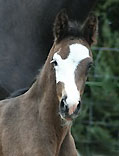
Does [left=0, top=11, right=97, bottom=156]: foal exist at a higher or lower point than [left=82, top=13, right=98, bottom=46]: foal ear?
lower

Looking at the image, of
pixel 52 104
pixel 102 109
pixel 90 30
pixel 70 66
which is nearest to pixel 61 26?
pixel 90 30

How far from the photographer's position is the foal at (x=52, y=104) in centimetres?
362

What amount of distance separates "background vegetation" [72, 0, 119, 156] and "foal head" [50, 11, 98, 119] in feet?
12.2

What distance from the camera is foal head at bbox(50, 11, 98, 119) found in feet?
11.3

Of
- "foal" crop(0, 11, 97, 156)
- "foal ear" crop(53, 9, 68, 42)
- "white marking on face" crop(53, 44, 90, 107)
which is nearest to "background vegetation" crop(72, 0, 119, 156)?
"foal" crop(0, 11, 97, 156)

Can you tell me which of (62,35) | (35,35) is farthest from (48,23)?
(62,35)

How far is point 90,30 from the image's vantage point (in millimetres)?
3855

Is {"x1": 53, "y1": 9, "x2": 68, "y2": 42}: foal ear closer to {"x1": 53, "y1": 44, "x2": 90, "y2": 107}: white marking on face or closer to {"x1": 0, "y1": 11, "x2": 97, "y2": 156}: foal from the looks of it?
{"x1": 0, "y1": 11, "x2": 97, "y2": 156}: foal

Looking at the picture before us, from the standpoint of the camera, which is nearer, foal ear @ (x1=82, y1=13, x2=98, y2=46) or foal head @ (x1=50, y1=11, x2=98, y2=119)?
foal head @ (x1=50, y1=11, x2=98, y2=119)

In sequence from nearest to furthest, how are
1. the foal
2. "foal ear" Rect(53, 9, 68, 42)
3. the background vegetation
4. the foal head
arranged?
the foal head → the foal → "foal ear" Rect(53, 9, 68, 42) → the background vegetation

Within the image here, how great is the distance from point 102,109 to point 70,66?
429cm

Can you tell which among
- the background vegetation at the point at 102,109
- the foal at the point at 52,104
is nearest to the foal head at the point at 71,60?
the foal at the point at 52,104

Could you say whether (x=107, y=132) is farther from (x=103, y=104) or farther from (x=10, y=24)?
(x=10, y=24)

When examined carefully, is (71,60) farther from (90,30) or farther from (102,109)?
(102,109)
